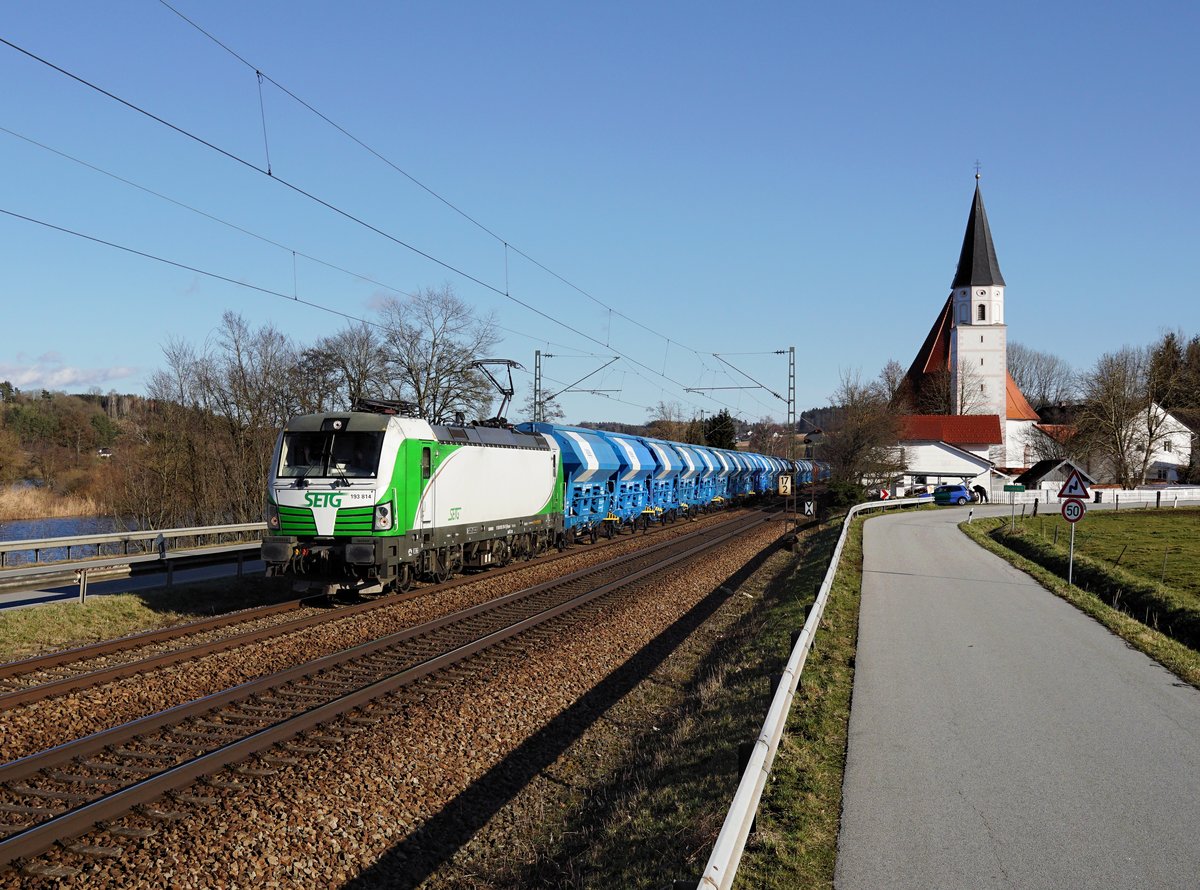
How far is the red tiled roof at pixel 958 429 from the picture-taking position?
73250mm

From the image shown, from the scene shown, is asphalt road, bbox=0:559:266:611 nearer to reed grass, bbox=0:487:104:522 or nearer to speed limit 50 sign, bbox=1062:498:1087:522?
speed limit 50 sign, bbox=1062:498:1087:522

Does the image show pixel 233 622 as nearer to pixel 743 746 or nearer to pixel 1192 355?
pixel 743 746

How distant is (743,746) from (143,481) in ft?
113

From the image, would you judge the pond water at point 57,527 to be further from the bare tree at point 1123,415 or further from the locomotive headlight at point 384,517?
the bare tree at point 1123,415

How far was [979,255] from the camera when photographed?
278ft

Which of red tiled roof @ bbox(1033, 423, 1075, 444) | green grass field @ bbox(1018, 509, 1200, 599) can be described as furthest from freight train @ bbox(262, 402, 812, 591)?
red tiled roof @ bbox(1033, 423, 1075, 444)

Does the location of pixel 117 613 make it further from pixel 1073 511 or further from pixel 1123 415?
pixel 1123 415

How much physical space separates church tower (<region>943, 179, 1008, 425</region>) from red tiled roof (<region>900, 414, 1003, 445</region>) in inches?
367

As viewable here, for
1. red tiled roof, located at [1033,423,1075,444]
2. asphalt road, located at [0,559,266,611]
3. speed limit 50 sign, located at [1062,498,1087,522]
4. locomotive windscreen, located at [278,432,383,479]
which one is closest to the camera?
locomotive windscreen, located at [278,432,383,479]

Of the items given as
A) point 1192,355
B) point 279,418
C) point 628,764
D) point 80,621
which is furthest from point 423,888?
point 1192,355

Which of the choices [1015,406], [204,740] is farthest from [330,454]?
[1015,406]

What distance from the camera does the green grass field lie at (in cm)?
2417

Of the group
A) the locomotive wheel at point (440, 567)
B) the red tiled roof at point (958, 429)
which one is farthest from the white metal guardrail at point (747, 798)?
the red tiled roof at point (958, 429)

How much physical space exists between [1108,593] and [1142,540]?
1395 cm
